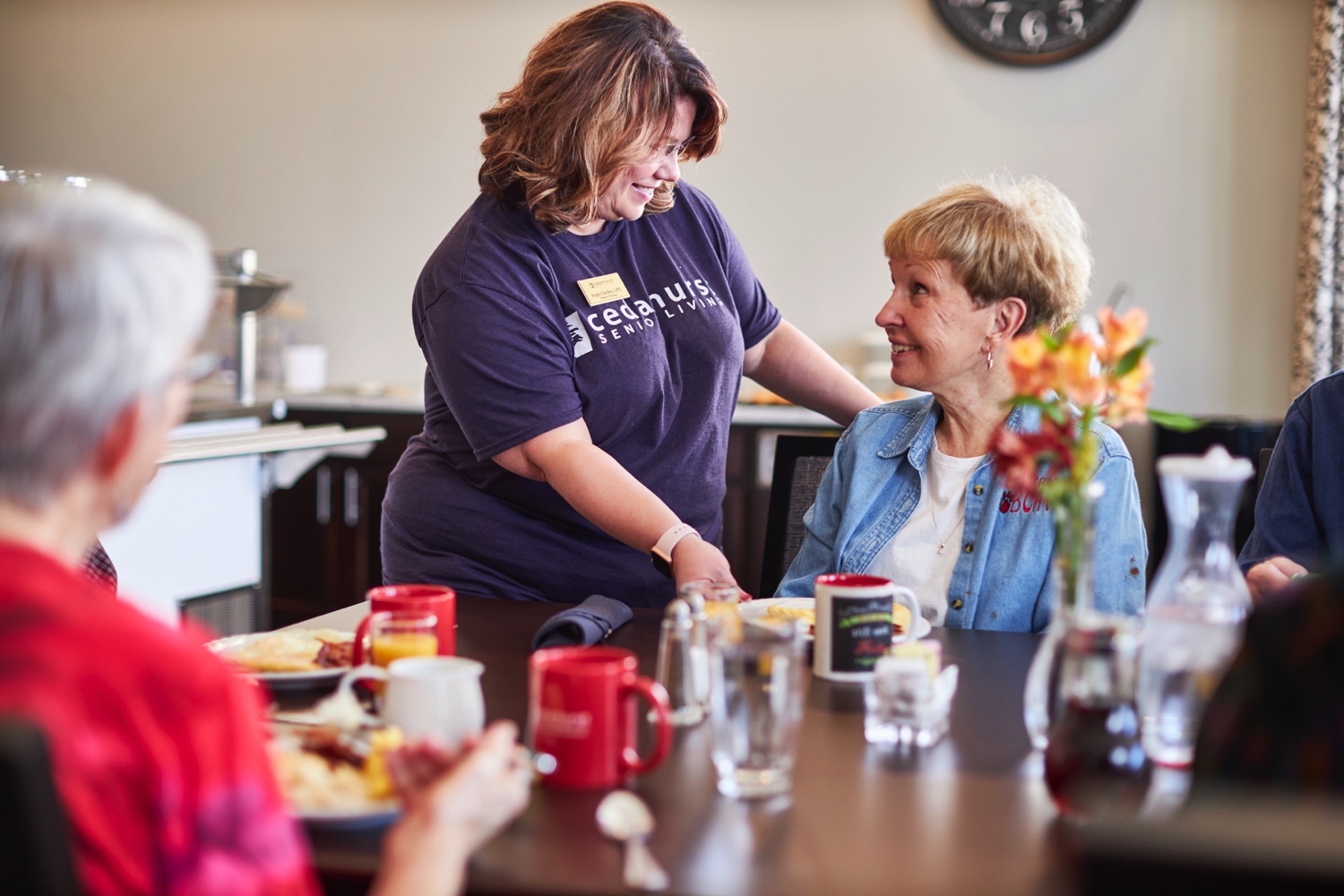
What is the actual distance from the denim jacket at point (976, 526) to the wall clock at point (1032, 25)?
115 inches

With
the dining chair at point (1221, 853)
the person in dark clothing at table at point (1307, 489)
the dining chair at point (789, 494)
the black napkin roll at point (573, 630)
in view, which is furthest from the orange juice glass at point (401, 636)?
the person in dark clothing at table at point (1307, 489)

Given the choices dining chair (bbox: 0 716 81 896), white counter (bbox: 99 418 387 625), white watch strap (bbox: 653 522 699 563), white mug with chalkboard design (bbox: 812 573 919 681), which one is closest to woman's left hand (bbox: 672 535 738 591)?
white watch strap (bbox: 653 522 699 563)

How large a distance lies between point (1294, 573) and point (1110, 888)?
Result: 1.14 meters

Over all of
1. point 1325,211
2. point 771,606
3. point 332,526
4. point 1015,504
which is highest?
point 1325,211

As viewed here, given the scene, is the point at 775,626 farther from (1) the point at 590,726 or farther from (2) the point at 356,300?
(2) the point at 356,300

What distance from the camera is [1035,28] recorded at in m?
4.42

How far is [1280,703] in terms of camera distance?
696mm

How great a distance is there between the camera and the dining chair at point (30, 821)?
1.92ft

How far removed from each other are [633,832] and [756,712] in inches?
6.0

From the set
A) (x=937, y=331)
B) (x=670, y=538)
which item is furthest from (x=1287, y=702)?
(x=937, y=331)

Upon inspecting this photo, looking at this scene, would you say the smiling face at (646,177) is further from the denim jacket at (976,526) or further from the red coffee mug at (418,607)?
the red coffee mug at (418,607)

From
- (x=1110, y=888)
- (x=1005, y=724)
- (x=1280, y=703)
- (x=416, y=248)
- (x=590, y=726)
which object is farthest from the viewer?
(x=416, y=248)

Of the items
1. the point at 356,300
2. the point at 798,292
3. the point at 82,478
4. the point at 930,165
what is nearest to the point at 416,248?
the point at 356,300

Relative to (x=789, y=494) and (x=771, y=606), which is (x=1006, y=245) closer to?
(x=789, y=494)
